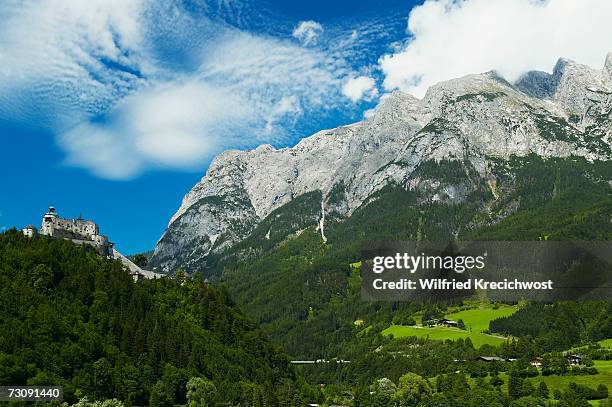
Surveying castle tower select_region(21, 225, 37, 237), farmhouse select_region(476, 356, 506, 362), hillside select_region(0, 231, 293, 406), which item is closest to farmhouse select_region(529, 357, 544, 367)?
farmhouse select_region(476, 356, 506, 362)

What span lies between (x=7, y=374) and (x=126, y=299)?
42.0 meters

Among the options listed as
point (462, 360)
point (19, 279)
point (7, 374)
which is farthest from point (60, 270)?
point (462, 360)

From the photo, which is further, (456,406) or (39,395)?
(456,406)

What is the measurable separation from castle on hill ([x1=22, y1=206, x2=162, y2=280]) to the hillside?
43.6 feet

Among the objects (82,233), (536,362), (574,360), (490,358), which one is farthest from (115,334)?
(574,360)

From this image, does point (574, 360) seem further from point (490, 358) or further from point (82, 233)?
point (82, 233)

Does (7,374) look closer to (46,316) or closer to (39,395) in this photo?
(39,395)

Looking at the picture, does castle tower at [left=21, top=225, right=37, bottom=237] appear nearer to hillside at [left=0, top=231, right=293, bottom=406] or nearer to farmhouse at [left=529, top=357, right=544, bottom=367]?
hillside at [left=0, top=231, right=293, bottom=406]

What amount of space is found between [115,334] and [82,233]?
2301 inches

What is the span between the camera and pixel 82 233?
18900 cm

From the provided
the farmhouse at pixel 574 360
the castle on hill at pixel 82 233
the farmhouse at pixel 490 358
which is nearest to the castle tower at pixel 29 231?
the castle on hill at pixel 82 233

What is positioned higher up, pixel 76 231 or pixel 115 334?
pixel 76 231

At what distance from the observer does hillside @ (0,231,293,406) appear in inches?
4727

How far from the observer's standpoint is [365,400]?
15462 cm
